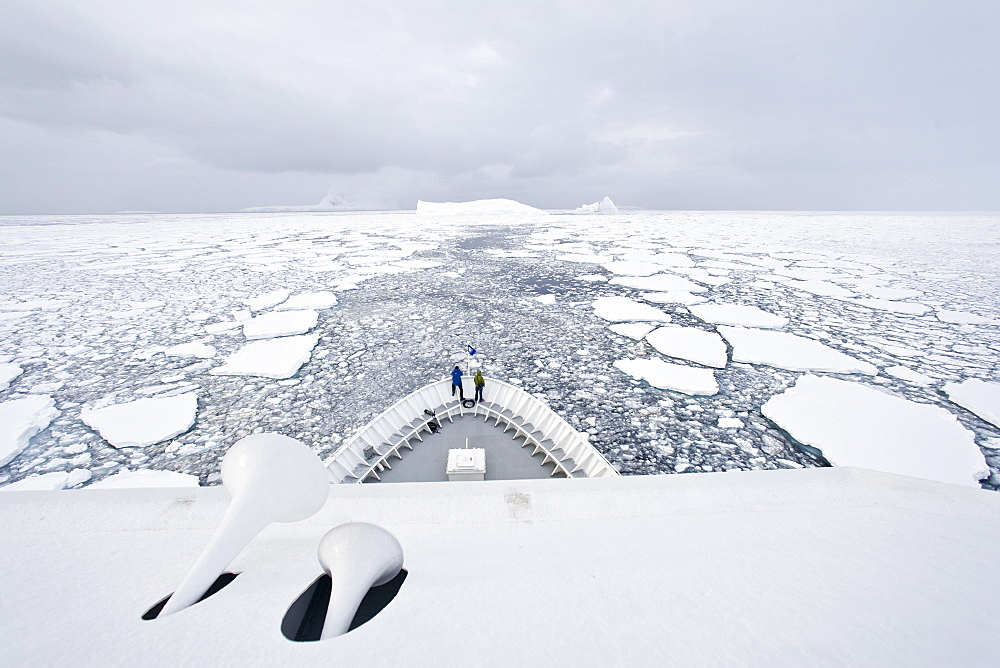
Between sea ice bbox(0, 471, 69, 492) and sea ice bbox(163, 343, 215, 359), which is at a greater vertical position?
sea ice bbox(163, 343, 215, 359)

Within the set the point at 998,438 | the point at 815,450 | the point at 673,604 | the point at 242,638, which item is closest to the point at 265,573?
the point at 242,638

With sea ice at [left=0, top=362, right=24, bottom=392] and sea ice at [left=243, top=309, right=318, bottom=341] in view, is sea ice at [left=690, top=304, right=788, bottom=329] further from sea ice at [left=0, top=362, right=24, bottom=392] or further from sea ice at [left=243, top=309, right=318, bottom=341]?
sea ice at [left=0, top=362, right=24, bottom=392]

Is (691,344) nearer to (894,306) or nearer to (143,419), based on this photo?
(894,306)

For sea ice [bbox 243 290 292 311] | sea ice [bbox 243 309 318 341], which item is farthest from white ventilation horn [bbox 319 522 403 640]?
sea ice [bbox 243 290 292 311]

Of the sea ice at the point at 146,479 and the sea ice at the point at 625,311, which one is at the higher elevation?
the sea ice at the point at 625,311

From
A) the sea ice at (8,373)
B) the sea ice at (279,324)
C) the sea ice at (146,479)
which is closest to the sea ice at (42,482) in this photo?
the sea ice at (146,479)

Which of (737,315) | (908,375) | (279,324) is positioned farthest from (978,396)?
(279,324)

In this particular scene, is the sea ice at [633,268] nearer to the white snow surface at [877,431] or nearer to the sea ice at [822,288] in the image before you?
the sea ice at [822,288]

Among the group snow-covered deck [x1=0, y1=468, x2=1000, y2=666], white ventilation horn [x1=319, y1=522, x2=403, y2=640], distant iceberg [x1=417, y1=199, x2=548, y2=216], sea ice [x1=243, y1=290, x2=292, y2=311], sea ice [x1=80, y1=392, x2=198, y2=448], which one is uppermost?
distant iceberg [x1=417, y1=199, x2=548, y2=216]
